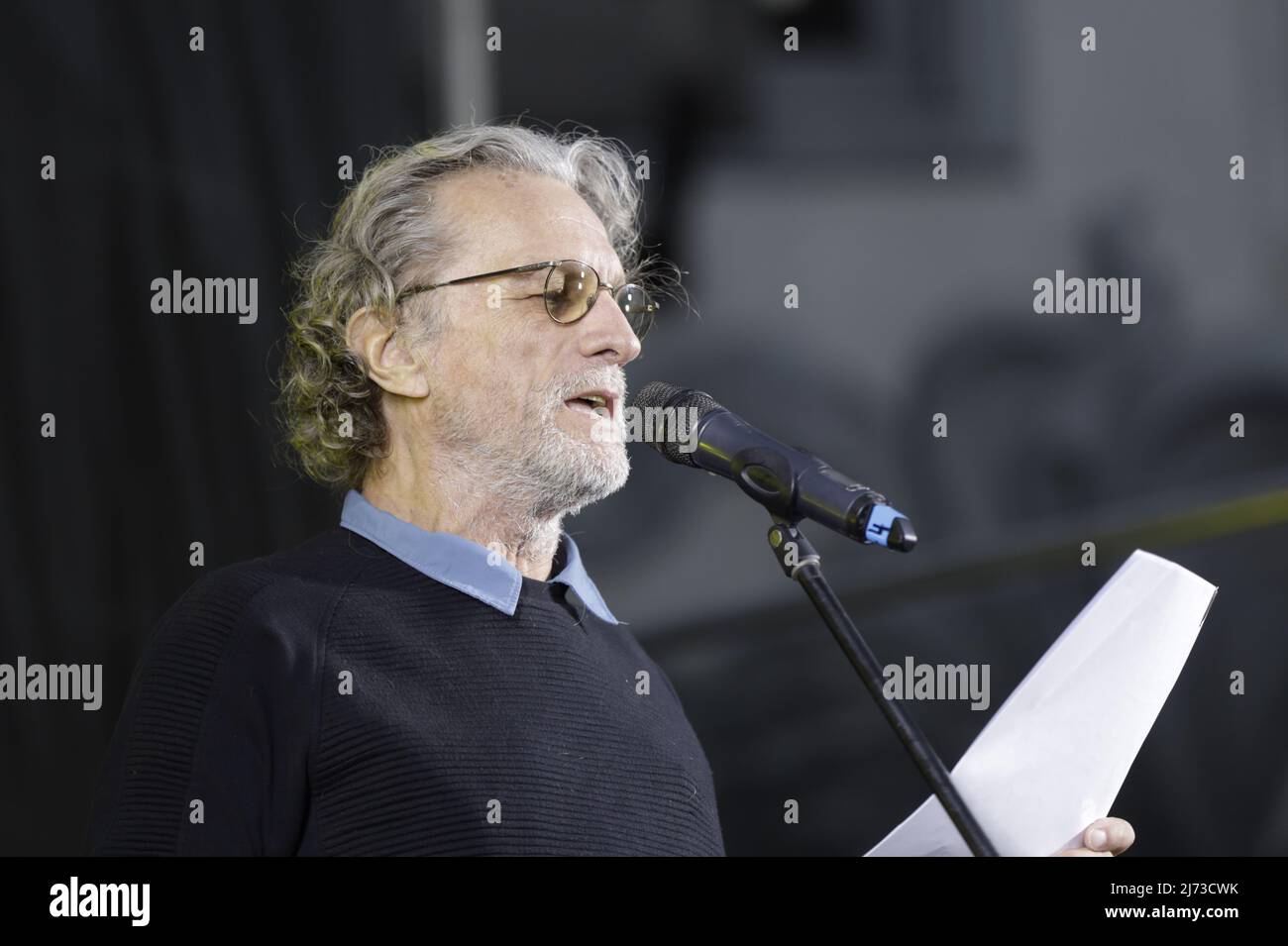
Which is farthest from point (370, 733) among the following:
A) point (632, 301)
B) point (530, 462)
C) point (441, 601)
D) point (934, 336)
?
point (934, 336)

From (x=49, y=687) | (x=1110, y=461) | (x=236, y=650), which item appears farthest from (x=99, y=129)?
(x=1110, y=461)

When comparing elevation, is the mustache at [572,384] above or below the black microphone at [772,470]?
above

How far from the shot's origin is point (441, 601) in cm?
164

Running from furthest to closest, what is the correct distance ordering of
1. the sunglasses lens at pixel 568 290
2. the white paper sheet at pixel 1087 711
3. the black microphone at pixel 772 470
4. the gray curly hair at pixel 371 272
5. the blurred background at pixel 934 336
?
the blurred background at pixel 934 336 < the gray curly hair at pixel 371 272 < the sunglasses lens at pixel 568 290 < the white paper sheet at pixel 1087 711 < the black microphone at pixel 772 470

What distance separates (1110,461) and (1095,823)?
1650 mm

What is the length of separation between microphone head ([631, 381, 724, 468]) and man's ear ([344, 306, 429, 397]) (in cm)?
44

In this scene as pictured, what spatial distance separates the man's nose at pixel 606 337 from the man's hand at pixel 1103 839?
0.81 metres

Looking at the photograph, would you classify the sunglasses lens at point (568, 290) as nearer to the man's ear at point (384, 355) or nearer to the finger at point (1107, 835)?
the man's ear at point (384, 355)

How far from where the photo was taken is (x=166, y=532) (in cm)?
258

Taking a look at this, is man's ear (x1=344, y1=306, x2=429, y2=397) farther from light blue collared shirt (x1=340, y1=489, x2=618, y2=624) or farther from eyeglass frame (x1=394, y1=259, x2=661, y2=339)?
light blue collared shirt (x1=340, y1=489, x2=618, y2=624)

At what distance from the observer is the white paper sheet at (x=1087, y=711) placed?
130 cm

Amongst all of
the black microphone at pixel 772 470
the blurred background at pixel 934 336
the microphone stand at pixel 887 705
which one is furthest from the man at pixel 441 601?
the blurred background at pixel 934 336

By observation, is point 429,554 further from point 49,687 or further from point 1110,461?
point 1110,461
